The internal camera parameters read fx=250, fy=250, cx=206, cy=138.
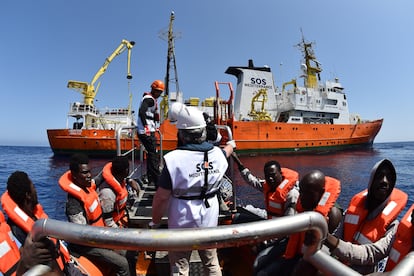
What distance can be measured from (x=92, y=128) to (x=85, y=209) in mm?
25330

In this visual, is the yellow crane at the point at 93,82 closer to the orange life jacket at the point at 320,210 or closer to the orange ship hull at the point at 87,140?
the orange ship hull at the point at 87,140

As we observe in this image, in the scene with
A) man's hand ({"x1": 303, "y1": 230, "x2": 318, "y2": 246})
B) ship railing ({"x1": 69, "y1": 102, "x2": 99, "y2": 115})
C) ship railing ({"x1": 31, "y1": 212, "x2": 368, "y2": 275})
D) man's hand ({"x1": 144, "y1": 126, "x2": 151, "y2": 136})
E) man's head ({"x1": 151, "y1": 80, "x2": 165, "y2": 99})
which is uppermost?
ship railing ({"x1": 69, "y1": 102, "x2": 99, "y2": 115})

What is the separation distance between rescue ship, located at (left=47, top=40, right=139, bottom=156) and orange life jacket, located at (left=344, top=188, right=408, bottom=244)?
14.5 meters

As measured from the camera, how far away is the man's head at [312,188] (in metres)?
1.95

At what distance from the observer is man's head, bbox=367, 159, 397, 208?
6.73 ft

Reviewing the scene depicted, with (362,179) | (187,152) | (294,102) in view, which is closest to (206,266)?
(187,152)

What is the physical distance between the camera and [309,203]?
2.03 meters

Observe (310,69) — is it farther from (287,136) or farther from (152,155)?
(152,155)

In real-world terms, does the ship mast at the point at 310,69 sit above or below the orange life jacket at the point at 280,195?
above

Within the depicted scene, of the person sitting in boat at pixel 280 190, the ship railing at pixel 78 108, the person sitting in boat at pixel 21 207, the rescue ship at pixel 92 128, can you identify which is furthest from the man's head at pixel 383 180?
the ship railing at pixel 78 108

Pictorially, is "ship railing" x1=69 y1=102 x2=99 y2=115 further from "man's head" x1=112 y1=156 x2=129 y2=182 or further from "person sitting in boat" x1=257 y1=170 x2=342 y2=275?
"person sitting in boat" x1=257 y1=170 x2=342 y2=275

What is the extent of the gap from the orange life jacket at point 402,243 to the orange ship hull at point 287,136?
1884cm

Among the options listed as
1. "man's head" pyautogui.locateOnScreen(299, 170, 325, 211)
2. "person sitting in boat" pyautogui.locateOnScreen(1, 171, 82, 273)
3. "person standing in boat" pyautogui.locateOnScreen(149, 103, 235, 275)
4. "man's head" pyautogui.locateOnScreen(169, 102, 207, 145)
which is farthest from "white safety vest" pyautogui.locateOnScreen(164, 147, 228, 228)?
"person sitting in boat" pyautogui.locateOnScreen(1, 171, 82, 273)

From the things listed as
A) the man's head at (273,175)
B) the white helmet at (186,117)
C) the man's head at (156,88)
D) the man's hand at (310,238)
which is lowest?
the man's head at (273,175)
